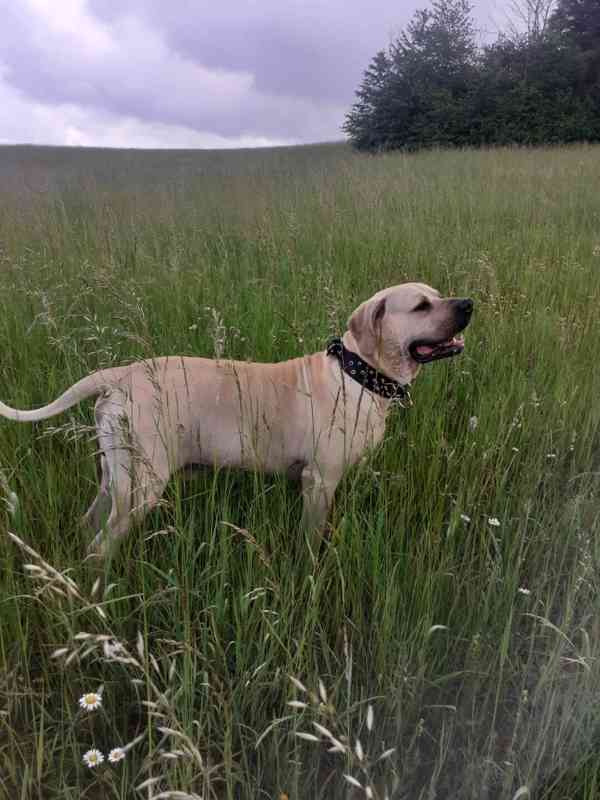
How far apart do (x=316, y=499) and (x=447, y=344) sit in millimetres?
942

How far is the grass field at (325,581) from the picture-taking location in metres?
1.15

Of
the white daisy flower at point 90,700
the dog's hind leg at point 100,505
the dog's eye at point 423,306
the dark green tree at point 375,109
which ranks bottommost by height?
the dog's hind leg at point 100,505

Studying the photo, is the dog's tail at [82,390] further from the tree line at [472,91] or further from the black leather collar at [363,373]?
the tree line at [472,91]

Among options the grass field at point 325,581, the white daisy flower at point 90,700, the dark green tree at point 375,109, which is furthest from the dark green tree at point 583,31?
the white daisy flower at point 90,700

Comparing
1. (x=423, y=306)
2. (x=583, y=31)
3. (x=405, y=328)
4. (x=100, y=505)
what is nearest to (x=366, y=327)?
(x=405, y=328)

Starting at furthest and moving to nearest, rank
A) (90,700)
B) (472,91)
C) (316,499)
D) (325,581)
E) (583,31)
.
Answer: (583,31), (472,91), (316,499), (325,581), (90,700)

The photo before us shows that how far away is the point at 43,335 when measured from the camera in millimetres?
3012

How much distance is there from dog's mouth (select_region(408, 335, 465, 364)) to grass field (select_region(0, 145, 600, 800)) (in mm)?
230

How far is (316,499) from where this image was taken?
6.33 ft

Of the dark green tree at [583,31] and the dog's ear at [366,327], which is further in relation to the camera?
the dark green tree at [583,31]

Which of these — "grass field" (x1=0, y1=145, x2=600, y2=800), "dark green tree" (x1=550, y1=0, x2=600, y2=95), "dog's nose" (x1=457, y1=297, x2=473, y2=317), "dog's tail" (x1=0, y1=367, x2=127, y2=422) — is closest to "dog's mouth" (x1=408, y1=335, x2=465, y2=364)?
"dog's nose" (x1=457, y1=297, x2=473, y2=317)

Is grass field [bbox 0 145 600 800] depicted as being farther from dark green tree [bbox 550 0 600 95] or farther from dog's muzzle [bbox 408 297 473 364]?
dark green tree [bbox 550 0 600 95]

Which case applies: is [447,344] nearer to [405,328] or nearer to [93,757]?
[405,328]

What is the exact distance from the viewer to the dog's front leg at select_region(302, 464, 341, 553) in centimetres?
193
